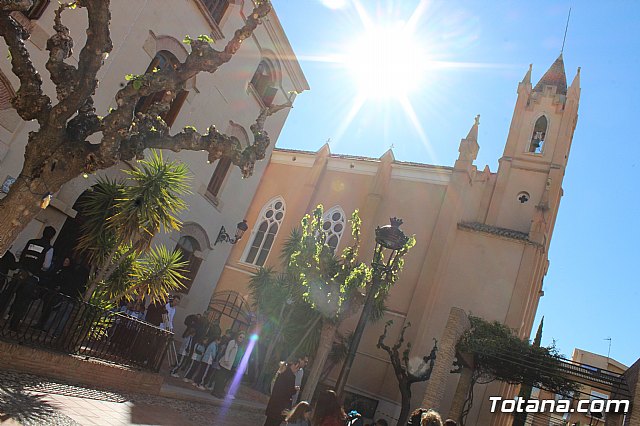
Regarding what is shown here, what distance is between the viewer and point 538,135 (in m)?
27.8

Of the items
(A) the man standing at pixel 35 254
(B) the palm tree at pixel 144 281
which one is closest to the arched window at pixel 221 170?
(B) the palm tree at pixel 144 281

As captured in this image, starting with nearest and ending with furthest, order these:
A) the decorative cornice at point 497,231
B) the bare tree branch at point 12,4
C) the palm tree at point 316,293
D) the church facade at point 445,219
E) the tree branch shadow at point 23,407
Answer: the tree branch shadow at point 23,407, the bare tree branch at point 12,4, the palm tree at point 316,293, the church facade at point 445,219, the decorative cornice at point 497,231

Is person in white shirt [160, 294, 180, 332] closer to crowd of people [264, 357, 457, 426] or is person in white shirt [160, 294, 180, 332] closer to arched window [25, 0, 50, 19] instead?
crowd of people [264, 357, 457, 426]

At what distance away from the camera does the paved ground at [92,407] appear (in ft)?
17.7

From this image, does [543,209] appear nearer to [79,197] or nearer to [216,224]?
[216,224]

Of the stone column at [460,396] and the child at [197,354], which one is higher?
the stone column at [460,396]

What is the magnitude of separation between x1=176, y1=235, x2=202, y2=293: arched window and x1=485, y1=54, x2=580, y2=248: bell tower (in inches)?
654

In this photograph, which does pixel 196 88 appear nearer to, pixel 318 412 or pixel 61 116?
pixel 61 116

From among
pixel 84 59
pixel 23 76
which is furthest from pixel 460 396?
pixel 23 76

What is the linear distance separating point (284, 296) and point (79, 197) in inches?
344

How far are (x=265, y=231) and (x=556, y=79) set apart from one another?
20.4 m

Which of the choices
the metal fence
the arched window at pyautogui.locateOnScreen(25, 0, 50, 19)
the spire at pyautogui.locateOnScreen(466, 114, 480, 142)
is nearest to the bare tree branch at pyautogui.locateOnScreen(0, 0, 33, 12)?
the metal fence

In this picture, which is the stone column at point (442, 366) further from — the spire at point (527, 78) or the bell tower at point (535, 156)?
the spire at point (527, 78)

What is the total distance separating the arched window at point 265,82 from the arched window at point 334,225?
10746mm
